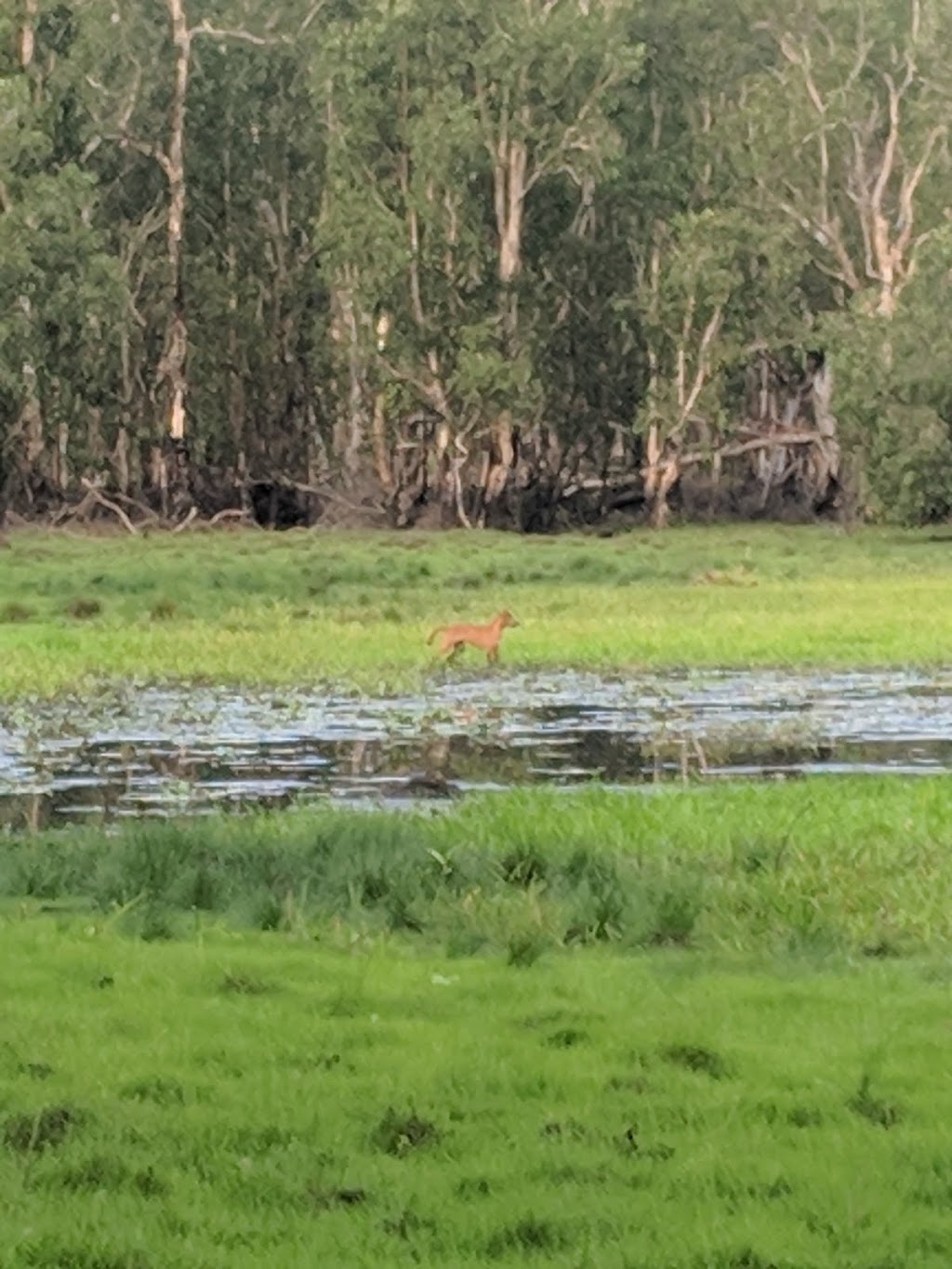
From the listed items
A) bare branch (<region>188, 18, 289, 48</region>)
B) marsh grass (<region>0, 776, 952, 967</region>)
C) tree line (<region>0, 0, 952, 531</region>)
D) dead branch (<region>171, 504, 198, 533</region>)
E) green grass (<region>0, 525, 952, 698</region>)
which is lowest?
dead branch (<region>171, 504, 198, 533</region>)

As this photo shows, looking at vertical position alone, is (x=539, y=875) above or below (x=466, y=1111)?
below

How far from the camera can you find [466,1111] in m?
7.95

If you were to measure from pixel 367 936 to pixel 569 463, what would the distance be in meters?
64.1

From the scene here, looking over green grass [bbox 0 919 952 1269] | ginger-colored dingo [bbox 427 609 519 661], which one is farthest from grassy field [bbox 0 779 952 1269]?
ginger-colored dingo [bbox 427 609 519 661]

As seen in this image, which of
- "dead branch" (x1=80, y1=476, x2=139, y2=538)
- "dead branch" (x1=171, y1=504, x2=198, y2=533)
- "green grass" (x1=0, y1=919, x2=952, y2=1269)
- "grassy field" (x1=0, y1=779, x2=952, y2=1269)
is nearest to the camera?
"green grass" (x1=0, y1=919, x2=952, y2=1269)

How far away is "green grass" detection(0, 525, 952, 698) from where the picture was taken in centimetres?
2695

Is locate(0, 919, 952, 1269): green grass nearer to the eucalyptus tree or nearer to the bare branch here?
the eucalyptus tree

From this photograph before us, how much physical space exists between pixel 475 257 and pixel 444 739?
151 ft

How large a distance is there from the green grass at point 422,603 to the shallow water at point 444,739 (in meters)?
1.81

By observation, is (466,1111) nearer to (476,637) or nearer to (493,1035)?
(493,1035)

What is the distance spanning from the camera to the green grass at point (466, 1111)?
663cm

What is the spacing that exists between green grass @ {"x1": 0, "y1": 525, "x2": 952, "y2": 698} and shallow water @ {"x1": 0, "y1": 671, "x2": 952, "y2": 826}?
1.81 meters

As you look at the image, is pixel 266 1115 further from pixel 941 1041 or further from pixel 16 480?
pixel 16 480

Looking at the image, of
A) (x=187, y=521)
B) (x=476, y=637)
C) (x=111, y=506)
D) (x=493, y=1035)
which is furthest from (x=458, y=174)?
(x=493, y=1035)
